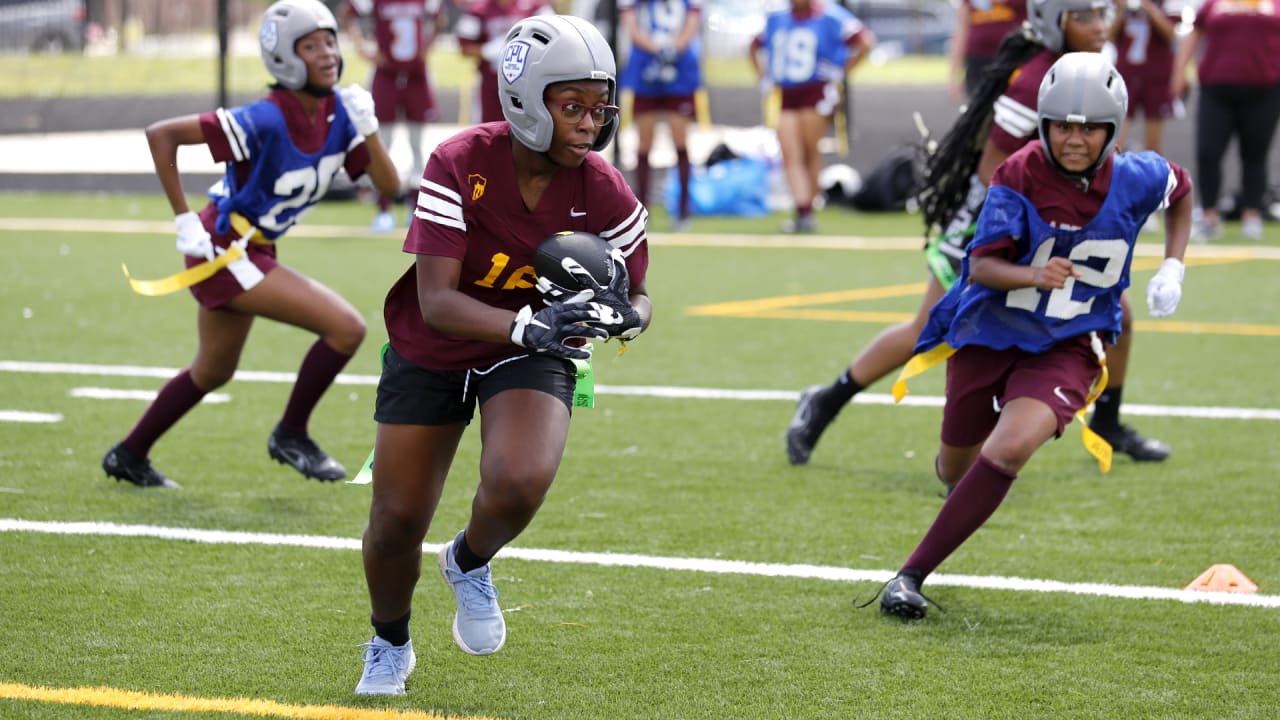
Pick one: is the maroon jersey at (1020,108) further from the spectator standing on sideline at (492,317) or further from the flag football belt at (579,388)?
the flag football belt at (579,388)

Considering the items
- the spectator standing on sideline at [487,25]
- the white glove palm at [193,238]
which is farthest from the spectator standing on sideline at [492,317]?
the spectator standing on sideline at [487,25]

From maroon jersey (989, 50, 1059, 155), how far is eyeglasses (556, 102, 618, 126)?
2486mm

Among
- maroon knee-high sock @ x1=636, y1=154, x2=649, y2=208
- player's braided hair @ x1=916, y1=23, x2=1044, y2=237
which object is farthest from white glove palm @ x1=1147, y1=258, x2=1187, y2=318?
maroon knee-high sock @ x1=636, y1=154, x2=649, y2=208

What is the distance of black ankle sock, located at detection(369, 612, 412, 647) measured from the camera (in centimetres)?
420

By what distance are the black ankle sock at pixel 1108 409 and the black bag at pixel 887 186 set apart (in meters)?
9.55

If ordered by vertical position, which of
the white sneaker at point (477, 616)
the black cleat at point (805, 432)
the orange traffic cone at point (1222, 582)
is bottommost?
the black cleat at point (805, 432)

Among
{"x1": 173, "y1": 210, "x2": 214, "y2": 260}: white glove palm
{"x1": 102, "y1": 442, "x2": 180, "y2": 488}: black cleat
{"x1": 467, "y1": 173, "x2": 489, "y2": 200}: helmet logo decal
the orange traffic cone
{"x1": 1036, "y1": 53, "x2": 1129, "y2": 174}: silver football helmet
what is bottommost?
{"x1": 102, "y1": 442, "x2": 180, "y2": 488}: black cleat

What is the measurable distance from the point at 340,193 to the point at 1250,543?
43.6 feet

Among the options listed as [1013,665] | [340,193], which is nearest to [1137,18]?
[340,193]

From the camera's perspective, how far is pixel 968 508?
483 centimetres

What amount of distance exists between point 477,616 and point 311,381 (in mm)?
2397

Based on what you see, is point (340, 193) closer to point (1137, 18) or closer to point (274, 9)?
point (1137, 18)

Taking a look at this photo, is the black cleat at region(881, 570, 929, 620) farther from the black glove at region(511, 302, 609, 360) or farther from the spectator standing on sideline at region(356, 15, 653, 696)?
the black glove at region(511, 302, 609, 360)

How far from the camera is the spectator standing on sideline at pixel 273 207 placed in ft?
20.2
